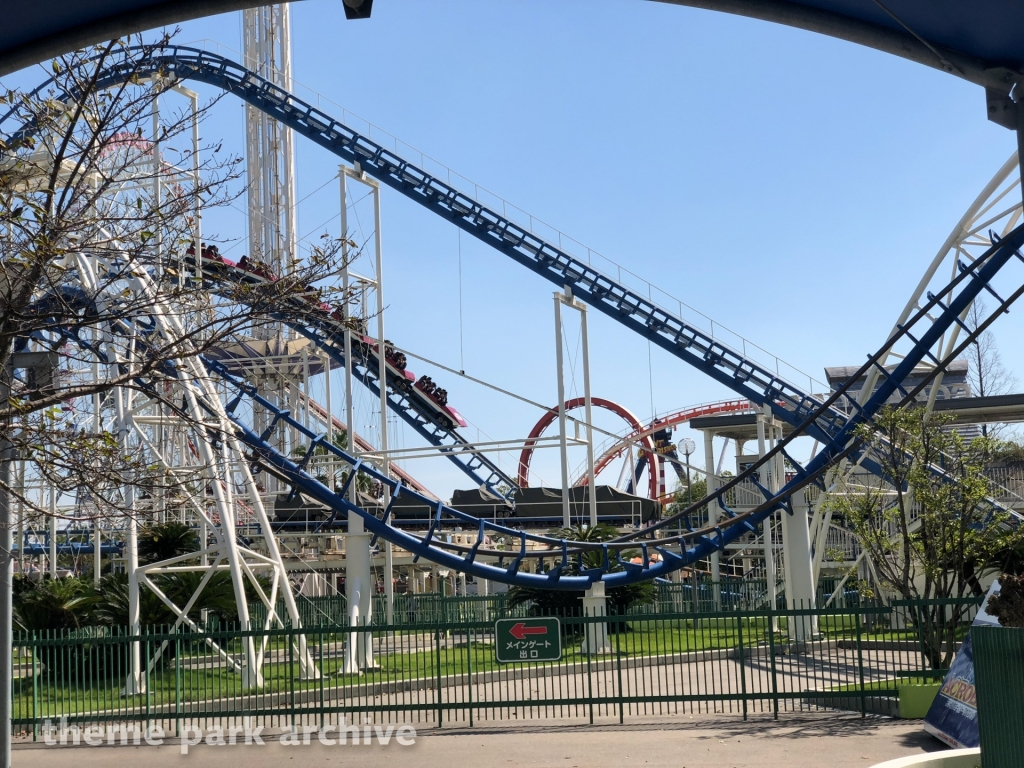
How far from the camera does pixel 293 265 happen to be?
7.96 m

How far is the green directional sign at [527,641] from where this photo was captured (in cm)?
1459

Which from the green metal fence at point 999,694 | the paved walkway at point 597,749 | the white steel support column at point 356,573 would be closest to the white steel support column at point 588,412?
the white steel support column at point 356,573

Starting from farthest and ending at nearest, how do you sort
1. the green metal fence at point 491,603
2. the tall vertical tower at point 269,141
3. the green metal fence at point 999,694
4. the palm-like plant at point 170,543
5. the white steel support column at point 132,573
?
the tall vertical tower at point 269,141
the green metal fence at point 491,603
the palm-like plant at point 170,543
the white steel support column at point 132,573
the green metal fence at point 999,694

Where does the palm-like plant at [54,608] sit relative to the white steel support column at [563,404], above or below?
below


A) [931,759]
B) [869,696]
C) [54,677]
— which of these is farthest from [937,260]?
[54,677]

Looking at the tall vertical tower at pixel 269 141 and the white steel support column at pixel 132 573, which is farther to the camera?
the tall vertical tower at pixel 269 141

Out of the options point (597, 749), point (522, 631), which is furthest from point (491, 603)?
point (597, 749)

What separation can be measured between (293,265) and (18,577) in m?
22.7

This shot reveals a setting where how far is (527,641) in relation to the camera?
1466cm

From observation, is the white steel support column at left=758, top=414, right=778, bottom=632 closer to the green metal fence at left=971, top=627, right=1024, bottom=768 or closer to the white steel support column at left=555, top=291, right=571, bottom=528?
the white steel support column at left=555, top=291, right=571, bottom=528

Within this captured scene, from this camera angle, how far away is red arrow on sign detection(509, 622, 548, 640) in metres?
14.7

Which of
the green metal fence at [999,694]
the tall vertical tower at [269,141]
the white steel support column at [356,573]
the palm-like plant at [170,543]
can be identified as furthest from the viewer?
the tall vertical tower at [269,141]

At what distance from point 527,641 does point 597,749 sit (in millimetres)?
2095

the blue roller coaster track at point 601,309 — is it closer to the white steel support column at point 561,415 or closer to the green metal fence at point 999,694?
the white steel support column at point 561,415
